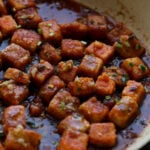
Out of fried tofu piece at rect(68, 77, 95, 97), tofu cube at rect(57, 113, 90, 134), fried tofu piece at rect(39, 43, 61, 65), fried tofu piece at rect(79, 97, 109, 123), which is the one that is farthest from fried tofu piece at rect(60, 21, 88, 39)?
tofu cube at rect(57, 113, 90, 134)

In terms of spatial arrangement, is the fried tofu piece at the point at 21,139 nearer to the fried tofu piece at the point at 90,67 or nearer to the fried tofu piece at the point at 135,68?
the fried tofu piece at the point at 90,67

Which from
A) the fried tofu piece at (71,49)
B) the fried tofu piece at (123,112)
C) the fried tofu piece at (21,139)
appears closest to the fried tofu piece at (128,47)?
the fried tofu piece at (71,49)

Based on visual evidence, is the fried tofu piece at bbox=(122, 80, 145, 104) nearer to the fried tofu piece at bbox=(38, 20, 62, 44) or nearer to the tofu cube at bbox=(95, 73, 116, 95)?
the tofu cube at bbox=(95, 73, 116, 95)

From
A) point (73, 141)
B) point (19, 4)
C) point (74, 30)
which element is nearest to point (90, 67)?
point (74, 30)

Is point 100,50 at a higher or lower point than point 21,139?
higher

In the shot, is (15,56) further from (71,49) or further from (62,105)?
Answer: (62,105)

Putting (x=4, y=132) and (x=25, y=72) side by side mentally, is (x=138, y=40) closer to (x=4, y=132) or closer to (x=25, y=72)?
(x=25, y=72)
